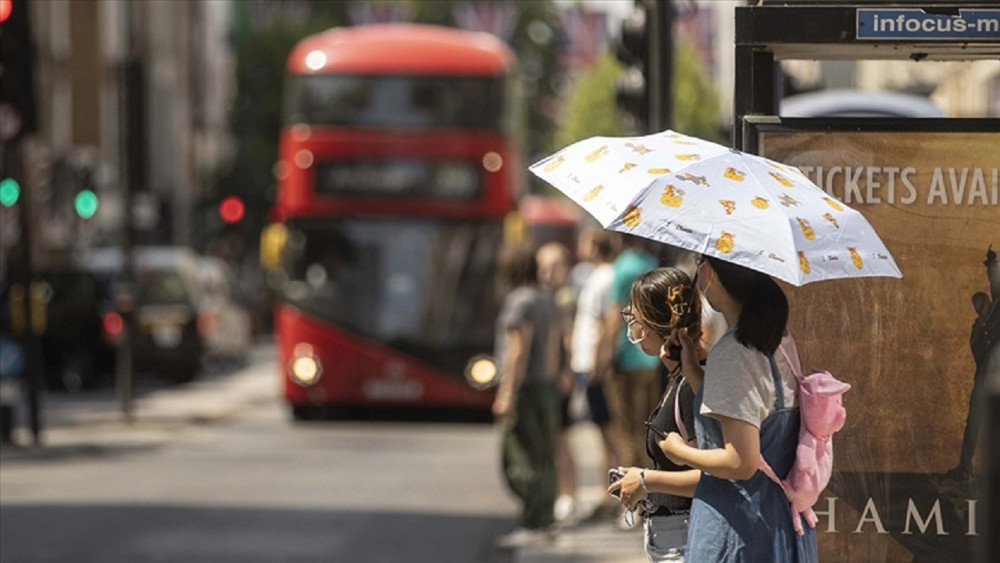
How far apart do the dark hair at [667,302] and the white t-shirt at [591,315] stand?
7026mm

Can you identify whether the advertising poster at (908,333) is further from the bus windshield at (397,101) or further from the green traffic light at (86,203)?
the green traffic light at (86,203)

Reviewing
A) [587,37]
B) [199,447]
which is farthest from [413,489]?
[587,37]

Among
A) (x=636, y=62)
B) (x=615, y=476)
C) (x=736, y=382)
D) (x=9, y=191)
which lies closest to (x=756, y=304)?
(x=736, y=382)

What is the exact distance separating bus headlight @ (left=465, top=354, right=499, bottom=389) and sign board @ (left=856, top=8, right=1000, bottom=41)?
619 inches

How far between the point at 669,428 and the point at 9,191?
1346cm

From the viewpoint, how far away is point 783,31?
584 cm

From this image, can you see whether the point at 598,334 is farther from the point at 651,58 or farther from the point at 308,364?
the point at 308,364

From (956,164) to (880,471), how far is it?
924mm

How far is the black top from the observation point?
17.6 ft

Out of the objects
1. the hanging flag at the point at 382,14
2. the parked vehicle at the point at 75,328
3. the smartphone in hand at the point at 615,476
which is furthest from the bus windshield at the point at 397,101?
the hanging flag at the point at 382,14

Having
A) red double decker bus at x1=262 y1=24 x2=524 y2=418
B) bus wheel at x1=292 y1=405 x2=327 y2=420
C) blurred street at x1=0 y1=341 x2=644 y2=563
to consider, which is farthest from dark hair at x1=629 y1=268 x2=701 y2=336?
bus wheel at x1=292 y1=405 x2=327 y2=420

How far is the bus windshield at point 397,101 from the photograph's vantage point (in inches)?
853

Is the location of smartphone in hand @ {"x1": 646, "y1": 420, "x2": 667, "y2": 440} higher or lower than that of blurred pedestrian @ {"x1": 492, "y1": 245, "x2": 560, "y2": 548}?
higher

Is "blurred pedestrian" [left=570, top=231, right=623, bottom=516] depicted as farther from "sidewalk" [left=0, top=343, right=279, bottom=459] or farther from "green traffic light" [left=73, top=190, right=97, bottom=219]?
"green traffic light" [left=73, top=190, right=97, bottom=219]
